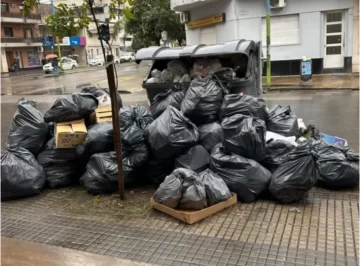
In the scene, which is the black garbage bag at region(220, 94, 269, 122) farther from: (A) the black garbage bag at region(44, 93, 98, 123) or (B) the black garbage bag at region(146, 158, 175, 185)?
(A) the black garbage bag at region(44, 93, 98, 123)

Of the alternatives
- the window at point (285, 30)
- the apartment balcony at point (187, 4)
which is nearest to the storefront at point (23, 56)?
the apartment balcony at point (187, 4)

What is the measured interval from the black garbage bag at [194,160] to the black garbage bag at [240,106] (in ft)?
1.93

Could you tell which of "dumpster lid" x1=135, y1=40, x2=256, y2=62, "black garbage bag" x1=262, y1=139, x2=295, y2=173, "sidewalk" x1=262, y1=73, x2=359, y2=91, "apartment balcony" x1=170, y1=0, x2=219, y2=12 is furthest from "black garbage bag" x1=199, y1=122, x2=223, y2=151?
"apartment balcony" x1=170, y1=0, x2=219, y2=12

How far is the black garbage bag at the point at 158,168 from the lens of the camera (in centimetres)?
419

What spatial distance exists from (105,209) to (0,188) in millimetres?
1229

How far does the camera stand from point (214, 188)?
11.6 ft

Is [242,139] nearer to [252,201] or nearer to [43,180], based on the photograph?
[252,201]

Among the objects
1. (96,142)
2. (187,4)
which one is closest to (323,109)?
(96,142)

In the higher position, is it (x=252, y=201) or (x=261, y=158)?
(x=261, y=158)

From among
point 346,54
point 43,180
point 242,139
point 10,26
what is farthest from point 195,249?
point 10,26

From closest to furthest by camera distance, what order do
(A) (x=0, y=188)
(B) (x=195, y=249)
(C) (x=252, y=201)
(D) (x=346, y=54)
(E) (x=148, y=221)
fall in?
1. (B) (x=195, y=249)
2. (E) (x=148, y=221)
3. (C) (x=252, y=201)
4. (A) (x=0, y=188)
5. (D) (x=346, y=54)

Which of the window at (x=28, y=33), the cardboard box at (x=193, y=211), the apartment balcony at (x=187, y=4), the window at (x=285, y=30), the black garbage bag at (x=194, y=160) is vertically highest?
the window at (x=28, y=33)

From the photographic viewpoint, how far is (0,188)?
407 cm

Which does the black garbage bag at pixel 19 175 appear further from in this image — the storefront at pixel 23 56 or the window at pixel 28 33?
the window at pixel 28 33
